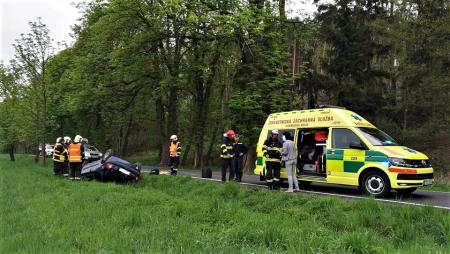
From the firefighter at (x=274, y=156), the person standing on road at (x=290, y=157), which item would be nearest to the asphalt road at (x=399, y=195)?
the person standing on road at (x=290, y=157)

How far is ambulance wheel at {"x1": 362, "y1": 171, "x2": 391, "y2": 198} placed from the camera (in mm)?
11836

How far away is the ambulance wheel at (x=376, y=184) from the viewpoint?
38.8 feet

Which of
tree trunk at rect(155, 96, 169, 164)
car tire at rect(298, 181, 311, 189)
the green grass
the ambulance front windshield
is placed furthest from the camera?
tree trunk at rect(155, 96, 169, 164)

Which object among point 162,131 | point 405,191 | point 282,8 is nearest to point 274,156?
point 405,191

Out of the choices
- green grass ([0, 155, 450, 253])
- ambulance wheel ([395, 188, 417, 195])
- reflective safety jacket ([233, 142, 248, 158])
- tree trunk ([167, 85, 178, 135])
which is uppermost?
tree trunk ([167, 85, 178, 135])

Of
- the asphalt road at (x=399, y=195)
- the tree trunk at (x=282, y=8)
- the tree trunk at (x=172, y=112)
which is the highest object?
the tree trunk at (x=282, y=8)

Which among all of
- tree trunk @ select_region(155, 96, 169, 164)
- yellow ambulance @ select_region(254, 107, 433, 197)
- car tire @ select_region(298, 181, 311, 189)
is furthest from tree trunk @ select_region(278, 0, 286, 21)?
car tire @ select_region(298, 181, 311, 189)

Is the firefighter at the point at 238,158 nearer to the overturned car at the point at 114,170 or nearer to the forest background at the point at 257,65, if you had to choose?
the overturned car at the point at 114,170

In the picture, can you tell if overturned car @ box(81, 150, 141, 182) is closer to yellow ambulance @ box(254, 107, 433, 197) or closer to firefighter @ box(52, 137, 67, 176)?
firefighter @ box(52, 137, 67, 176)

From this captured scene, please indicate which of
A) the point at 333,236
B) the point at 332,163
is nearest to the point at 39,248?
the point at 333,236

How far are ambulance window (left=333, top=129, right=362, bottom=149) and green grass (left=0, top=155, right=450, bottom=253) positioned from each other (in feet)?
7.62

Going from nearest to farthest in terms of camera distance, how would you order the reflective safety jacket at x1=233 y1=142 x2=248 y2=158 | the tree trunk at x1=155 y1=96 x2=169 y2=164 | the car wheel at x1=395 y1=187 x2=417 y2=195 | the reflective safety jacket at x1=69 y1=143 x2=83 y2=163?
1. the car wheel at x1=395 y1=187 x2=417 y2=195
2. the reflective safety jacket at x1=233 y1=142 x2=248 y2=158
3. the reflective safety jacket at x1=69 y1=143 x2=83 y2=163
4. the tree trunk at x1=155 y1=96 x2=169 y2=164

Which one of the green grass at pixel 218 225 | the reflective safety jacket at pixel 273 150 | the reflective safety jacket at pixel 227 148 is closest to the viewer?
the green grass at pixel 218 225

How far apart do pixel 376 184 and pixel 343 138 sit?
1.67m
